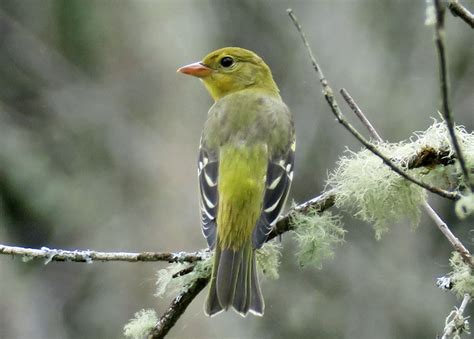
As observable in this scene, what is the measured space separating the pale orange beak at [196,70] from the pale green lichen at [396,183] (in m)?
2.26

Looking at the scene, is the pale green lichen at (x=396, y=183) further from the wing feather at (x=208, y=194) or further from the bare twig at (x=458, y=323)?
the wing feather at (x=208, y=194)

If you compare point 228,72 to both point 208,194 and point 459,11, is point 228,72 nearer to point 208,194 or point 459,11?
point 208,194

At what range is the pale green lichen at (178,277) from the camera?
12.8 feet

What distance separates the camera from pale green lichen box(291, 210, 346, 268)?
3914 mm

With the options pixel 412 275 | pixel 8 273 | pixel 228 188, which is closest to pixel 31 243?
pixel 8 273

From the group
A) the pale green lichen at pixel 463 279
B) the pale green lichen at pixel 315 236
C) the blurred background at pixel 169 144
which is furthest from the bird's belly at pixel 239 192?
the blurred background at pixel 169 144

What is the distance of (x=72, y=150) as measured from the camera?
935 cm

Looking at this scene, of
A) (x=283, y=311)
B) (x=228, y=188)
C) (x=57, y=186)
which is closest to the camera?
(x=228, y=188)

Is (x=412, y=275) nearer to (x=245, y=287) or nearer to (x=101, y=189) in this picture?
(x=101, y=189)

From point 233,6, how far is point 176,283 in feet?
19.1

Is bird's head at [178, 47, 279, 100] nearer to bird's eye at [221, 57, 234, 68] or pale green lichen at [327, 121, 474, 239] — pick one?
bird's eye at [221, 57, 234, 68]

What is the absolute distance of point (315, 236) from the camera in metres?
3.92

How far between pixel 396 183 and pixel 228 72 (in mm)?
Answer: 2431

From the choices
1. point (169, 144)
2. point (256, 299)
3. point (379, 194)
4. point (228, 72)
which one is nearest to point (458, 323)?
point (379, 194)
